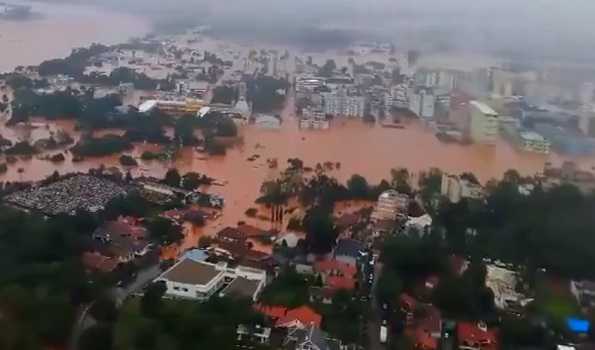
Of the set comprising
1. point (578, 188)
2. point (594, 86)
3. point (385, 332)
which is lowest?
point (385, 332)

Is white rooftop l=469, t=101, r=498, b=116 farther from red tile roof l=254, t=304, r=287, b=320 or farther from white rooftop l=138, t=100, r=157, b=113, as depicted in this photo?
red tile roof l=254, t=304, r=287, b=320

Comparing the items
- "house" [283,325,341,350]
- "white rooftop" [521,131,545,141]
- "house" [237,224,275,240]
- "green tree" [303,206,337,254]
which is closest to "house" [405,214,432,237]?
"green tree" [303,206,337,254]

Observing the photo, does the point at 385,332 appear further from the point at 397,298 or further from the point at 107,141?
the point at 107,141

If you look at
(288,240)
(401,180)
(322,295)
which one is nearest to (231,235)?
(288,240)

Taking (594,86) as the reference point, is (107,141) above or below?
below

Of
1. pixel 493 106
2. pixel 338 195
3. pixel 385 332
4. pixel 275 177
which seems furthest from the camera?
pixel 493 106

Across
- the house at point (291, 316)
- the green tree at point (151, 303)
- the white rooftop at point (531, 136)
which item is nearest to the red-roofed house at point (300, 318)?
the house at point (291, 316)

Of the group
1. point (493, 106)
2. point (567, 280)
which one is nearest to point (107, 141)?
point (493, 106)
